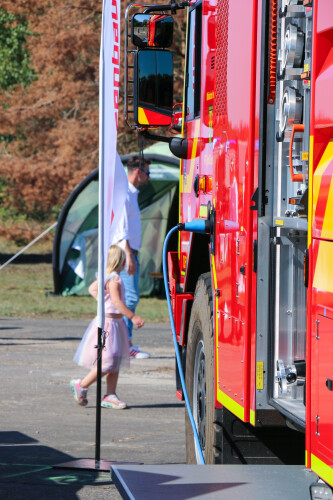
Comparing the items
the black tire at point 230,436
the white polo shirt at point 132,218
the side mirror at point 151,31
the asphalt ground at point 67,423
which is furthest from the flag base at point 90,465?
the white polo shirt at point 132,218

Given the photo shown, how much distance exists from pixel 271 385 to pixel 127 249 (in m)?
6.17

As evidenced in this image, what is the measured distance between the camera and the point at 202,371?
5848 mm

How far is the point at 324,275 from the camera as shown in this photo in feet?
11.6

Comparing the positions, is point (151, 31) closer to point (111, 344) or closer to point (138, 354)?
point (111, 344)

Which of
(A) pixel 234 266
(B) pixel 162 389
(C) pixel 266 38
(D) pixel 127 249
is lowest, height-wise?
(B) pixel 162 389

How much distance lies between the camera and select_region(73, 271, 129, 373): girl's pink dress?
862cm

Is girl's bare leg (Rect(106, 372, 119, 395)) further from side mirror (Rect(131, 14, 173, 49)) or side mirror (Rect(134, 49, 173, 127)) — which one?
side mirror (Rect(131, 14, 173, 49))

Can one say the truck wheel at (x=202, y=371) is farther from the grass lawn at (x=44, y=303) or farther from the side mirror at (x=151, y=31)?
the grass lawn at (x=44, y=303)

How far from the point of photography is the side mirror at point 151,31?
637 centimetres

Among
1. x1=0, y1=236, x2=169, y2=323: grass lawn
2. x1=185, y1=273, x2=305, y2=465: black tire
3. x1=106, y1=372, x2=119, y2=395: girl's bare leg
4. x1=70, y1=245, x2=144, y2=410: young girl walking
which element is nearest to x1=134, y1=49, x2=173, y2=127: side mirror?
A: x1=185, y1=273, x2=305, y2=465: black tire

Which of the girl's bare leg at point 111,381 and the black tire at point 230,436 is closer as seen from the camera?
the black tire at point 230,436

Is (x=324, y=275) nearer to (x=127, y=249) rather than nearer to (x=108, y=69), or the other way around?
(x=108, y=69)

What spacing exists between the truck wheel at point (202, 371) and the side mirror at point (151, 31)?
150 cm

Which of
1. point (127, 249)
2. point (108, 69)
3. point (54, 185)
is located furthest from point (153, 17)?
point (54, 185)
